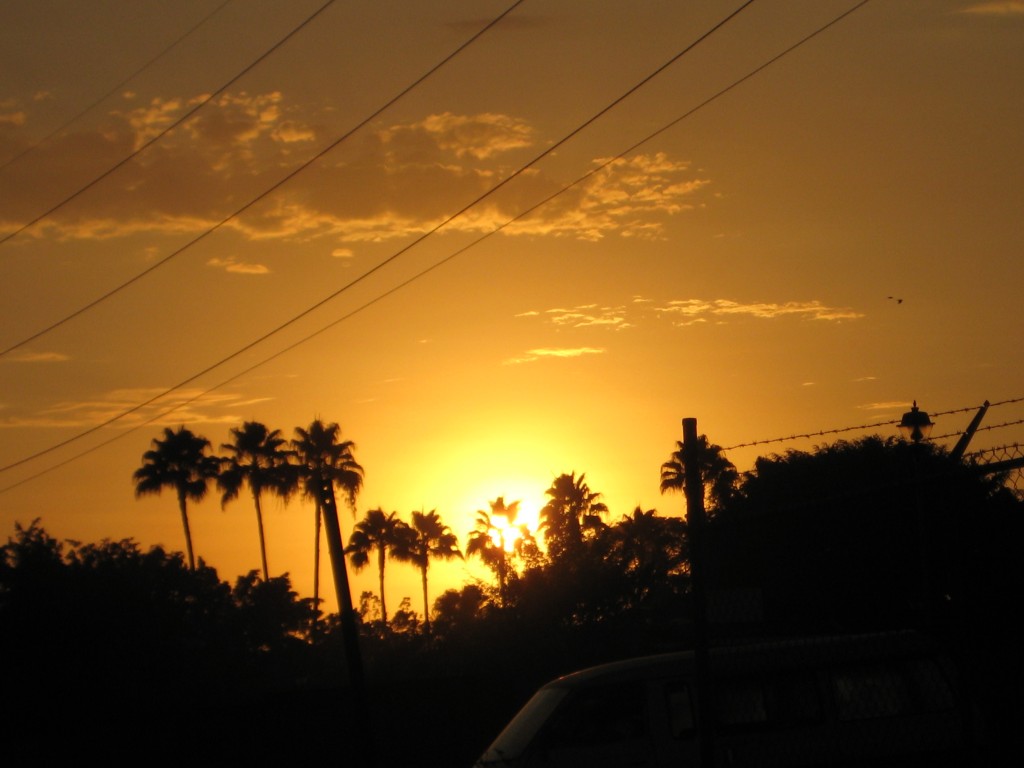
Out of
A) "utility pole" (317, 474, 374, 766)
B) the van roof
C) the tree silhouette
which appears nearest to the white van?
the van roof

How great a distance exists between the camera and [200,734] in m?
20.7

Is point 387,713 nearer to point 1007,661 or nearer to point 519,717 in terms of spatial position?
point 519,717

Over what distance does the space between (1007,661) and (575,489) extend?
67.9 meters

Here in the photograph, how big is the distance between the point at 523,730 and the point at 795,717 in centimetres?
263

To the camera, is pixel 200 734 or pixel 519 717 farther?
pixel 200 734

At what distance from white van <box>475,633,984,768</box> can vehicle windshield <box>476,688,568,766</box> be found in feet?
0.10

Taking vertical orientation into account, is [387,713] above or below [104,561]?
below

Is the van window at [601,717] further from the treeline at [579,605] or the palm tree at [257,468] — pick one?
the palm tree at [257,468]

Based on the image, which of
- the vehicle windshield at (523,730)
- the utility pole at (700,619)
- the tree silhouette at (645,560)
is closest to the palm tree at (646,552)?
the tree silhouette at (645,560)

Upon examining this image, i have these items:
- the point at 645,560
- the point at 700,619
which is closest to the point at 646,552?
the point at 645,560

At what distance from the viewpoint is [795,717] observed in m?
10.4

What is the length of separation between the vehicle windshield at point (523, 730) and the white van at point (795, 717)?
0.03 metres

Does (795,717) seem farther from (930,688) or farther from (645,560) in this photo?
(645,560)

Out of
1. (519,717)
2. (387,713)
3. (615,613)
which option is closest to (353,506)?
(615,613)
